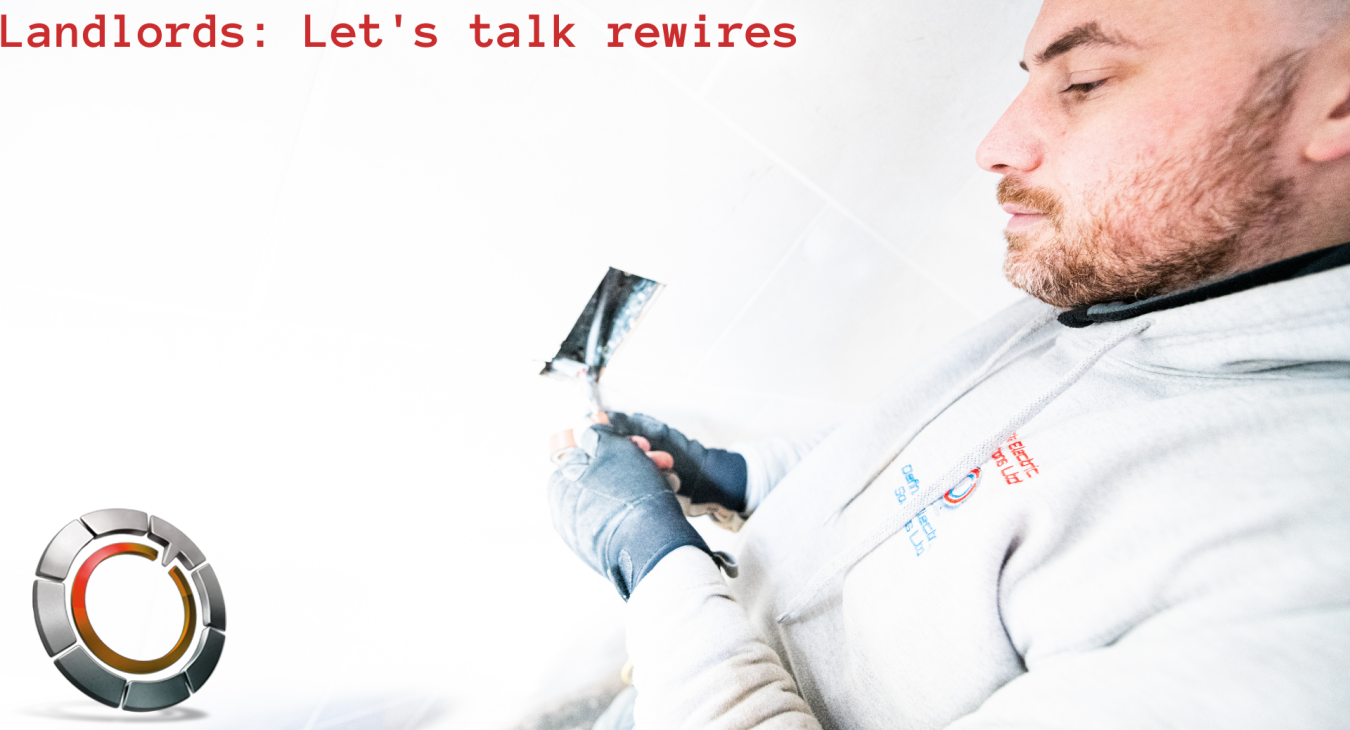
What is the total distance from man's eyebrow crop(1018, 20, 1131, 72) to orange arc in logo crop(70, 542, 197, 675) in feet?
3.76

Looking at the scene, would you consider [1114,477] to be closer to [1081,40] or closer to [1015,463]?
[1015,463]

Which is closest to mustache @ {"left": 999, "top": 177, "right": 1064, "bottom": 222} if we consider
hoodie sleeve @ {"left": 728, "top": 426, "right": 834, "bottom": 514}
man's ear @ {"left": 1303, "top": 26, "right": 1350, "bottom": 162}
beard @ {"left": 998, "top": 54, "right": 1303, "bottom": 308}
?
beard @ {"left": 998, "top": 54, "right": 1303, "bottom": 308}

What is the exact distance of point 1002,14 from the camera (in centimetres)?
96

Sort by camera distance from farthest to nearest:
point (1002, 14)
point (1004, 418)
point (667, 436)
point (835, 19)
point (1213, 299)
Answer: point (667, 436)
point (1002, 14)
point (835, 19)
point (1004, 418)
point (1213, 299)

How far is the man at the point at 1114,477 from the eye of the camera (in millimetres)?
458

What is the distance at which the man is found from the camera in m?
0.46

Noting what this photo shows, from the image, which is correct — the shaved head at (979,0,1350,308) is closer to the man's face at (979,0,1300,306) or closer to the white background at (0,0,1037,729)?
the man's face at (979,0,1300,306)

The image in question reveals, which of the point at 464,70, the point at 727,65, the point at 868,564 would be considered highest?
the point at 464,70

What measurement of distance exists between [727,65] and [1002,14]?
0.47 m

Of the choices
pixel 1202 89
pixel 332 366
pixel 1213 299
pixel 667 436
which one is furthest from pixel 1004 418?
pixel 332 366

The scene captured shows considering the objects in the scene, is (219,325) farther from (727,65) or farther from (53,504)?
(727,65)

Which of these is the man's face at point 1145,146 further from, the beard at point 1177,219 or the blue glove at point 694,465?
the blue glove at point 694,465

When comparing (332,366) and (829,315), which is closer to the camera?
(332,366)

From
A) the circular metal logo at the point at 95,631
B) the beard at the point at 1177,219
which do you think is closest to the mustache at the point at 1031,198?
the beard at the point at 1177,219
